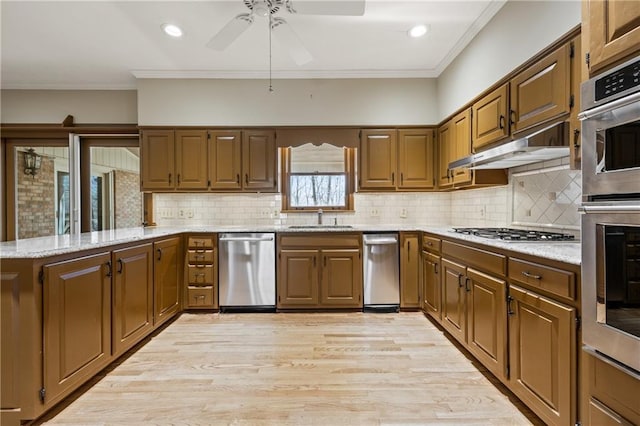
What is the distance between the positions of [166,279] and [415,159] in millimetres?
3034

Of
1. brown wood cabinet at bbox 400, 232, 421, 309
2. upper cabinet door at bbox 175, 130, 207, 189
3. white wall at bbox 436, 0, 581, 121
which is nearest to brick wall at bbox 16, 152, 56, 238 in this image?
upper cabinet door at bbox 175, 130, 207, 189

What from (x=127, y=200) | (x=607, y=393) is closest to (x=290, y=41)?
(x=607, y=393)

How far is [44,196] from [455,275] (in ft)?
16.5

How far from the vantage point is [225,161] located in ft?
13.3

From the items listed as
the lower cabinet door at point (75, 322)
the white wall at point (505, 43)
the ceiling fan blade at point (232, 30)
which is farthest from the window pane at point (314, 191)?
the lower cabinet door at point (75, 322)

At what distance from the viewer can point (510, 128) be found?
2.55 metres

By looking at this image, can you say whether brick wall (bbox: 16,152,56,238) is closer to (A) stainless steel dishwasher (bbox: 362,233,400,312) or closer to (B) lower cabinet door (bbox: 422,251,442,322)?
(A) stainless steel dishwasher (bbox: 362,233,400,312)

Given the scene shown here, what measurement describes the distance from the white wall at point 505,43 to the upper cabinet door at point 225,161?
97.1 inches

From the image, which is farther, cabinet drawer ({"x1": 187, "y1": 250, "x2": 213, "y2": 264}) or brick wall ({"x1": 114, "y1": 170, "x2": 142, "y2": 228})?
brick wall ({"x1": 114, "y1": 170, "x2": 142, "y2": 228})

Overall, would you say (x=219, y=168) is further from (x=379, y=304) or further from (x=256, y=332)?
(x=379, y=304)

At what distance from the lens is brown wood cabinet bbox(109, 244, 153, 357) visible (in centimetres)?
237

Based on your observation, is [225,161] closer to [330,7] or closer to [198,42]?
[198,42]

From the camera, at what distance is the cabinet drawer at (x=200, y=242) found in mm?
3646

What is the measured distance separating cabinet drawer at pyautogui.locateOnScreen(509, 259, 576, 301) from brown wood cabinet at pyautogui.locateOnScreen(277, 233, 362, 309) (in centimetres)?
190
